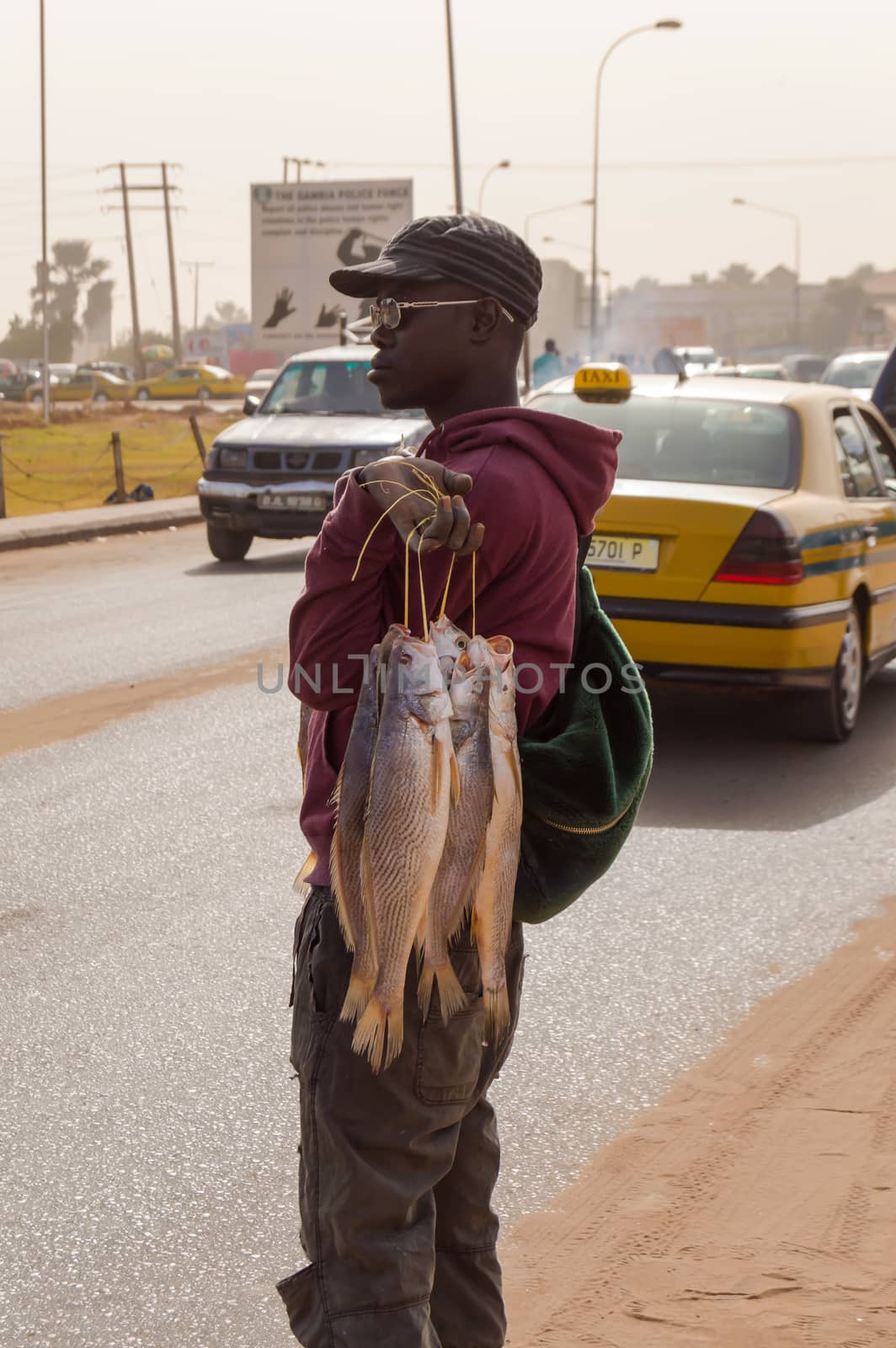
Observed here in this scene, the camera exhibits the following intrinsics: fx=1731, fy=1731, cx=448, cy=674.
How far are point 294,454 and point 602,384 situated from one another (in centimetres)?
753

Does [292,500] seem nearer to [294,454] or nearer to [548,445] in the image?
[294,454]

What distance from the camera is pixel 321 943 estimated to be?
89.2 inches

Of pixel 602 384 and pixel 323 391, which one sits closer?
pixel 602 384

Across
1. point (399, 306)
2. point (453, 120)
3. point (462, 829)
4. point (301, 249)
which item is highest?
point (453, 120)

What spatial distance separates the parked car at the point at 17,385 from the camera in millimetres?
76062

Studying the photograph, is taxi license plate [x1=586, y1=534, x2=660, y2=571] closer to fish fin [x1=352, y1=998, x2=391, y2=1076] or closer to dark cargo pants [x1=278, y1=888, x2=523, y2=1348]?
dark cargo pants [x1=278, y1=888, x2=523, y2=1348]

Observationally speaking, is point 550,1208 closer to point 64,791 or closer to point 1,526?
point 64,791

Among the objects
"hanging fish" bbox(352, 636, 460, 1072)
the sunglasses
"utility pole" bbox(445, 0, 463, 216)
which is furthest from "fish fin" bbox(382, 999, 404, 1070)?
"utility pole" bbox(445, 0, 463, 216)

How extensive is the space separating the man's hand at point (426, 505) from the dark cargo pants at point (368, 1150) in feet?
1.74

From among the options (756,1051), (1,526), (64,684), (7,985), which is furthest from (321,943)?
(1,526)

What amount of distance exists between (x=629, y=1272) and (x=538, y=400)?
20.3 feet

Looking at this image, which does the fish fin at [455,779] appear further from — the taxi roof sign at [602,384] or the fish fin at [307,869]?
the taxi roof sign at [602,384]

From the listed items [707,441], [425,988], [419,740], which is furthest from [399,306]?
[707,441]

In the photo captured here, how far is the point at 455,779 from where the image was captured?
209 cm
